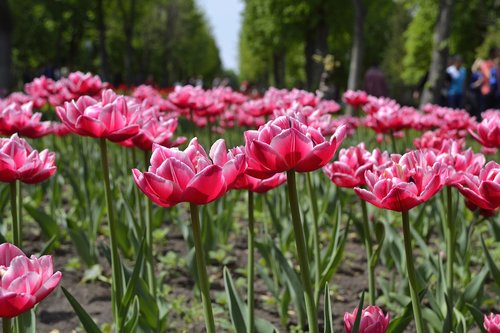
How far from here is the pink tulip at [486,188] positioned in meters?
1.38

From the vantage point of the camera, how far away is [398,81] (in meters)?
44.4

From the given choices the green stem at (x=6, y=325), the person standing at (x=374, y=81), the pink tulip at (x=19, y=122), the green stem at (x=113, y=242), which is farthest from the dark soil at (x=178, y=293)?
the person standing at (x=374, y=81)

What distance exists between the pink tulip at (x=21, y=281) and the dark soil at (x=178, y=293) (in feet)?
5.08

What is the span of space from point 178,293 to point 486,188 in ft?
7.02

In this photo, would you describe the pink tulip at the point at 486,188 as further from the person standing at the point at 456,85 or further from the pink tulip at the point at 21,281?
the person standing at the point at 456,85

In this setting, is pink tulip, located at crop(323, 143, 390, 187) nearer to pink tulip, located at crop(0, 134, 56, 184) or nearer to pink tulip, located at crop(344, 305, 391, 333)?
pink tulip, located at crop(344, 305, 391, 333)

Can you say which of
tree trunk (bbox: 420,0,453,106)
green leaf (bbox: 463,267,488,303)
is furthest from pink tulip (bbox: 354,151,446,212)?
tree trunk (bbox: 420,0,453,106)

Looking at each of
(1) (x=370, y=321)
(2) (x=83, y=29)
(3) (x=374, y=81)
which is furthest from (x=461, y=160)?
(2) (x=83, y=29)

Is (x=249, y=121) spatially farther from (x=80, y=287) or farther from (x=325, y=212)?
(x=80, y=287)

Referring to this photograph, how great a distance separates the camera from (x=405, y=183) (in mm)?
1334

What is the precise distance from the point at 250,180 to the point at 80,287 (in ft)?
5.87

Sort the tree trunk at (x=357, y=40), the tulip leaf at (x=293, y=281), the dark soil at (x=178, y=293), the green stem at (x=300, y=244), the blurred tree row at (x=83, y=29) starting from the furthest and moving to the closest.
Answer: the blurred tree row at (x=83, y=29)
the tree trunk at (x=357, y=40)
the dark soil at (x=178, y=293)
the tulip leaf at (x=293, y=281)
the green stem at (x=300, y=244)

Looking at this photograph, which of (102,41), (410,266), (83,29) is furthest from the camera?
(83,29)

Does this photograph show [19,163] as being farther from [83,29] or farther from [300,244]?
[83,29]
